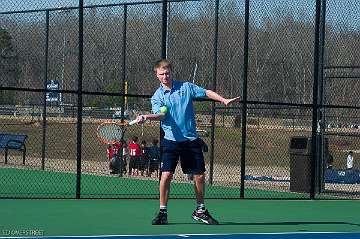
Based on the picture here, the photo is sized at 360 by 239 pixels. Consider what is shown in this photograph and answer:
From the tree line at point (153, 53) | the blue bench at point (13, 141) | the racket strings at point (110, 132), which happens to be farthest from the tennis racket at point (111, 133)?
the blue bench at point (13, 141)

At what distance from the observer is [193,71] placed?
2044 cm

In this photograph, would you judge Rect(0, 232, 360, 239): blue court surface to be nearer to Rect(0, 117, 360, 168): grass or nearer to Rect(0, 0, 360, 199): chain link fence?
Rect(0, 0, 360, 199): chain link fence

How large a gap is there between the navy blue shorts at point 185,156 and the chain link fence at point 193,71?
15.8 ft

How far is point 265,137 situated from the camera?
3047 cm

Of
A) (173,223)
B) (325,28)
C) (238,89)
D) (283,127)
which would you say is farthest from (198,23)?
(173,223)

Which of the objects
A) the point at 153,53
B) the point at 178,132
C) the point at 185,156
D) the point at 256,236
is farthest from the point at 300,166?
the point at 256,236

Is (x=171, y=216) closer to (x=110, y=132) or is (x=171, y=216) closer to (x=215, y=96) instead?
(x=215, y=96)

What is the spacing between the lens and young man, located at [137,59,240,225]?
36.1ft

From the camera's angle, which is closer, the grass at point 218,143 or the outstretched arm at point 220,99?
the outstretched arm at point 220,99

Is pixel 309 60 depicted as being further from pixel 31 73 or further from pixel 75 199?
pixel 75 199

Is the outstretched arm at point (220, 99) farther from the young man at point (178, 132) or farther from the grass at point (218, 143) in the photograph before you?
the grass at point (218, 143)

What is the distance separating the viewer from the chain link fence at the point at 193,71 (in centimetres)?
1750

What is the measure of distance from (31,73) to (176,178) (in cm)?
387

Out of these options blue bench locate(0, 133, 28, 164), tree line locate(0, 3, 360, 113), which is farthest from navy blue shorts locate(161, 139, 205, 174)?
blue bench locate(0, 133, 28, 164)
